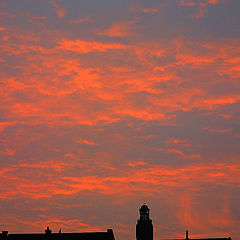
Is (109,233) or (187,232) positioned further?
(187,232)

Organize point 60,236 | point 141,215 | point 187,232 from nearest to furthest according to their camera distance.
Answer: point 60,236
point 187,232
point 141,215

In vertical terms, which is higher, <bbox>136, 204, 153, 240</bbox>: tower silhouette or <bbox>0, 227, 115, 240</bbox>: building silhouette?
<bbox>136, 204, 153, 240</bbox>: tower silhouette

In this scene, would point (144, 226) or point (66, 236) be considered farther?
point (144, 226)

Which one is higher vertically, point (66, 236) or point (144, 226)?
point (144, 226)

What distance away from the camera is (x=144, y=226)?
162 m

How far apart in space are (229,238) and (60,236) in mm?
32367

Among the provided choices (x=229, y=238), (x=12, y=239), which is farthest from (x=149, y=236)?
(x=12, y=239)

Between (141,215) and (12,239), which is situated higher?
(141,215)

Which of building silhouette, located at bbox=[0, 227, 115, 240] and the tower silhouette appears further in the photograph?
the tower silhouette

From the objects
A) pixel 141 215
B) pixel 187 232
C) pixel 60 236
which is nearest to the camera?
pixel 60 236

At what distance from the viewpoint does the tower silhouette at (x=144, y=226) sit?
530 ft

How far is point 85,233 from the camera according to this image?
5502 inches

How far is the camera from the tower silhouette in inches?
6358

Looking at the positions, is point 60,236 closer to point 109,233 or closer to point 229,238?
point 109,233
